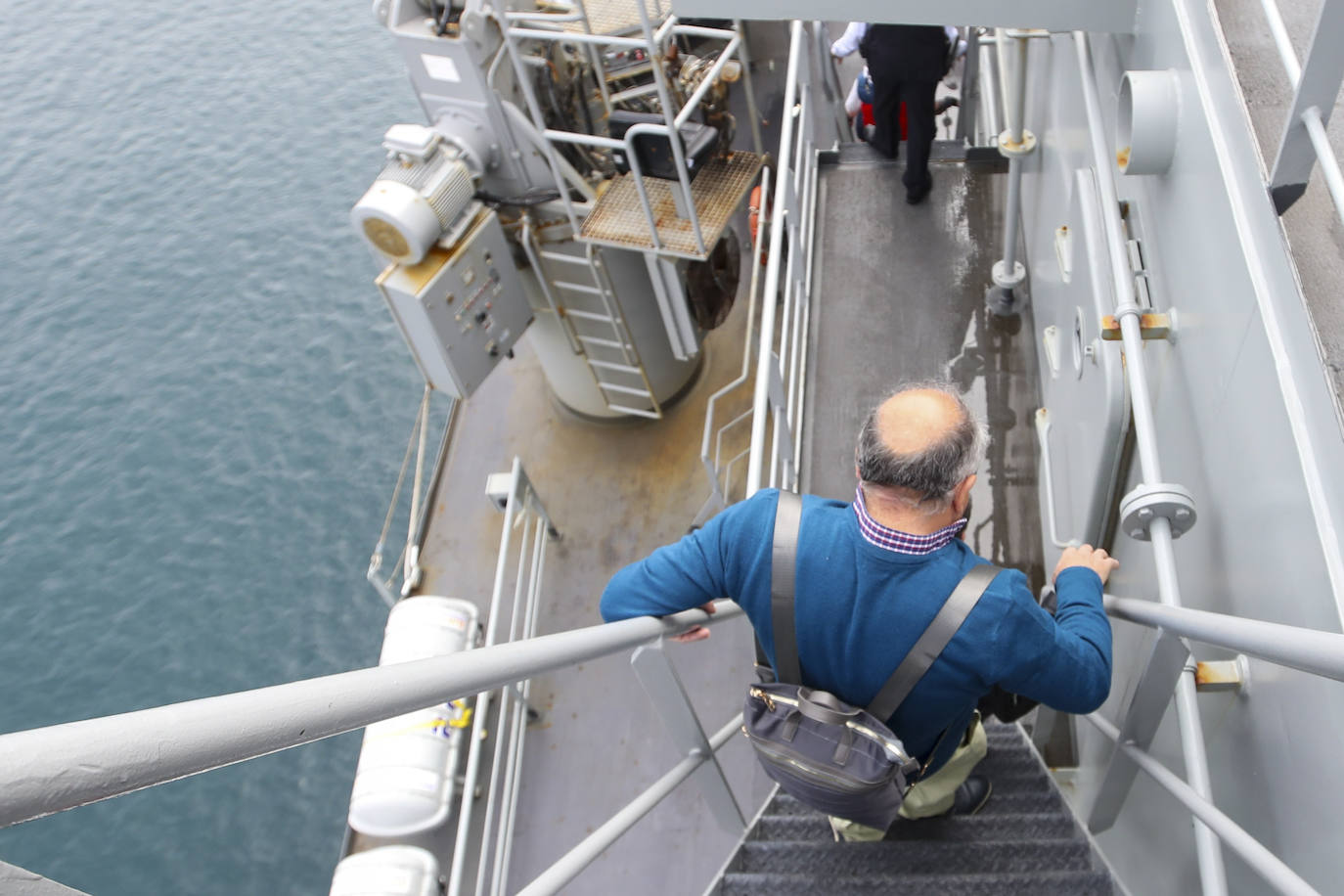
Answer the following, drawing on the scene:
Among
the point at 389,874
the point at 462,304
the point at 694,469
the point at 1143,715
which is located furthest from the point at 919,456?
the point at 694,469

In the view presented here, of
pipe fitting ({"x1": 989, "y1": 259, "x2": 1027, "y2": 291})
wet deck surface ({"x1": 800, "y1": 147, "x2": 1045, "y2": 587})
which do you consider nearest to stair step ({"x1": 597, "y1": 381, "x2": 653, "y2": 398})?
wet deck surface ({"x1": 800, "y1": 147, "x2": 1045, "y2": 587})

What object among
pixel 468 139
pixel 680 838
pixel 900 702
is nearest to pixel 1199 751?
pixel 900 702

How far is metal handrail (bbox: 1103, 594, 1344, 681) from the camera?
1.23 m

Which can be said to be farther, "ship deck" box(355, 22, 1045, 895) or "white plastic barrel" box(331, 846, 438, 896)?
"white plastic barrel" box(331, 846, 438, 896)

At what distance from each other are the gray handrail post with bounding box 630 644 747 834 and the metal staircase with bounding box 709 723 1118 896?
234mm

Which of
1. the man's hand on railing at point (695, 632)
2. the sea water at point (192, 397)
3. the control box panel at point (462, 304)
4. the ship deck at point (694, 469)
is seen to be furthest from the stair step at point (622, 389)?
the man's hand on railing at point (695, 632)

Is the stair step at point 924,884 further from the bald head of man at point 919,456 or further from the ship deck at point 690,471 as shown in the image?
the ship deck at point 690,471

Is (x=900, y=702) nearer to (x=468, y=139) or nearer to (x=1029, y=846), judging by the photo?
(x=1029, y=846)

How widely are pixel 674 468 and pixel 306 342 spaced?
20.3 ft

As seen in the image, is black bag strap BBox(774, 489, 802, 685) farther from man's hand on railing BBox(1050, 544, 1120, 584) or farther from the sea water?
the sea water

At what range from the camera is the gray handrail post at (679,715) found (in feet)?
7.39

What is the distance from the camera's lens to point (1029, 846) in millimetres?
2908

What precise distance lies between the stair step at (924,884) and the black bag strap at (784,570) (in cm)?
102

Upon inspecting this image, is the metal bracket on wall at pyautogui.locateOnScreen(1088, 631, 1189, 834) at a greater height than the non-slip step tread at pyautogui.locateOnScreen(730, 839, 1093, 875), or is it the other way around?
the metal bracket on wall at pyautogui.locateOnScreen(1088, 631, 1189, 834)
